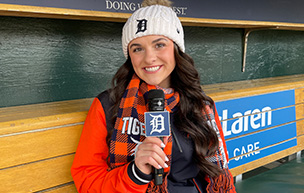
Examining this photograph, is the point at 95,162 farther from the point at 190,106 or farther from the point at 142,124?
the point at 190,106

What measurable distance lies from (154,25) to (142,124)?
0.44 m

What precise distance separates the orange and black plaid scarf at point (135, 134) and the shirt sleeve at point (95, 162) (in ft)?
0.19

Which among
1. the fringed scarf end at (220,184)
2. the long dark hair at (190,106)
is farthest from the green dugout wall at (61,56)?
the fringed scarf end at (220,184)

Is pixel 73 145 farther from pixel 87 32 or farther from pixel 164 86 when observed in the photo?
pixel 87 32

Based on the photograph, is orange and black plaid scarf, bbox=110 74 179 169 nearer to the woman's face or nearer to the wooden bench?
the woman's face

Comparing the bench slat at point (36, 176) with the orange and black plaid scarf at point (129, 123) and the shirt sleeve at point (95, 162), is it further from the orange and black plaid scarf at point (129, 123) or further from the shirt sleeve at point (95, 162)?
the orange and black plaid scarf at point (129, 123)

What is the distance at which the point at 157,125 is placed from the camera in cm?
89

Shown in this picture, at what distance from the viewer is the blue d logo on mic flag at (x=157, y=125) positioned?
0.89 meters

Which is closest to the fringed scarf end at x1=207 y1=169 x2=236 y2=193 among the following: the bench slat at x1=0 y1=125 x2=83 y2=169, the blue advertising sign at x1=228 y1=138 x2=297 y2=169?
the bench slat at x1=0 y1=125 x2=83 y2=169

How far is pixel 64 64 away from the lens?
191 cm

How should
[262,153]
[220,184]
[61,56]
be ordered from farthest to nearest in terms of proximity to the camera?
[262,153] < [61,56] < [220,184]

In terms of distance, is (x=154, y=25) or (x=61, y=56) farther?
(x=61, y=56)

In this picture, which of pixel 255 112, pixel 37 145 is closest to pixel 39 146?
pixel 37 145

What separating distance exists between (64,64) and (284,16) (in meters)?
2.17
